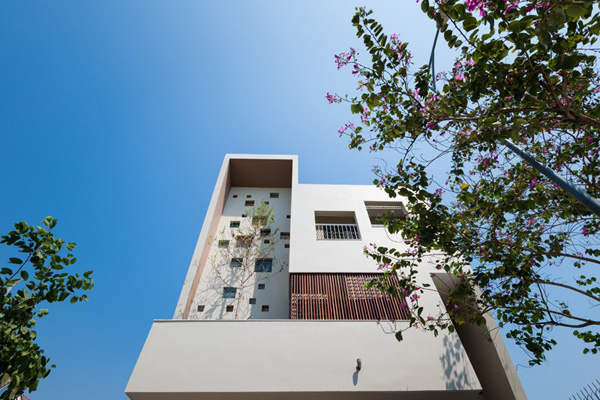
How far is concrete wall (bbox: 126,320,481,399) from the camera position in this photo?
4.93m

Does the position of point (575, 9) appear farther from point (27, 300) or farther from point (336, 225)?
point (336, 225)

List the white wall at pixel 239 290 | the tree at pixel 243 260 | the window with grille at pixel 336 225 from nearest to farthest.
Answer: the white wall at pixel 239 290
the tree at pixel 243 260
the window with grille at pixel 336 225

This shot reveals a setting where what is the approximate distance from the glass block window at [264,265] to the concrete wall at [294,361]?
389 cm

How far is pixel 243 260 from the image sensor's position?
971 centimetres

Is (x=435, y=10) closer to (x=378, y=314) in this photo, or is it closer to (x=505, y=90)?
(x=505, y=90)

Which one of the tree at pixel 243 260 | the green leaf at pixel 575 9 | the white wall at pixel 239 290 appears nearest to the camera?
the green leaf at pixel 575 9

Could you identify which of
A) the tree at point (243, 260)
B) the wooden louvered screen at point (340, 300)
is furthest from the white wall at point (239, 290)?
the wooden louvered screen at point (340, 300)

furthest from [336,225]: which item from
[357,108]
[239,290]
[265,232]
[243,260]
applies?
[357,108]

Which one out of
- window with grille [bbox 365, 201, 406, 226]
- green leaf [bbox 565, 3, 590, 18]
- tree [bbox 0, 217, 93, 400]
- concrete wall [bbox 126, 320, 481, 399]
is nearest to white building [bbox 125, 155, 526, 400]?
concrete wall [bbox 126, 320, 481, 399]

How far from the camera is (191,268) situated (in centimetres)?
810

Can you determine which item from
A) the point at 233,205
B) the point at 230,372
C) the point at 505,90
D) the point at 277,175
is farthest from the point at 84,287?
the point at 277,175

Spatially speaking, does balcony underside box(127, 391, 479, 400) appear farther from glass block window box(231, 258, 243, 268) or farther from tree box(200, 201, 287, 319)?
glass block window box(231, 258, 243, 268)

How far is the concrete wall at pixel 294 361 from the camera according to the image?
4.93 metres

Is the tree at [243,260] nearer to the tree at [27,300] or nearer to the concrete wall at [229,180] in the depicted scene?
the concrete wall at [229,180]
